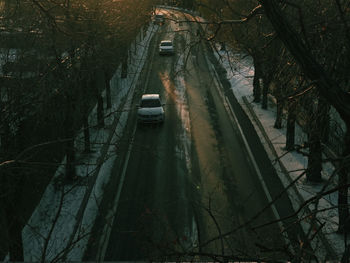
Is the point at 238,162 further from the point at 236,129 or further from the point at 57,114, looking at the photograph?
the point at 57,114

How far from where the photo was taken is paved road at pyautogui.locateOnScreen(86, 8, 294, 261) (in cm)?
1082

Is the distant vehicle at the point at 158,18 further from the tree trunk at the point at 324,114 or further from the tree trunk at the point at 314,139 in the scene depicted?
the tree trunk at the point at 314,139

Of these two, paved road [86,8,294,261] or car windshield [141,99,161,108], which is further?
car windshield [141,99,161,108]

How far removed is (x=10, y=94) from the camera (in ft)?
28.2

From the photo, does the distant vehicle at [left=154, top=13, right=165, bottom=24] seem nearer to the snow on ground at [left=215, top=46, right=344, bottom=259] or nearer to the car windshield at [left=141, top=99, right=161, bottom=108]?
the snow on ground at [left=215, top=46, right=344, bottom=259]

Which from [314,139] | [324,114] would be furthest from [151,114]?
[324,114]

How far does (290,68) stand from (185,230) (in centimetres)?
683

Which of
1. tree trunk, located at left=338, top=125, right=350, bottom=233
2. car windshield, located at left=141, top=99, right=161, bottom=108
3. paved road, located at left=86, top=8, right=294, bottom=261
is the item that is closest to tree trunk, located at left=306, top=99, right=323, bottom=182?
tree trunk, located at left=338, top=125, right=350, bottom=233

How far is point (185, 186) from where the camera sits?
15281mm

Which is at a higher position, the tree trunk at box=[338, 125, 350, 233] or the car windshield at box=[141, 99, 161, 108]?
the tree trunk at box=[338, 125, 350, 233]

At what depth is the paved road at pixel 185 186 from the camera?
10.8 meters

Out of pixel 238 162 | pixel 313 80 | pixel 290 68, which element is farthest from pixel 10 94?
pixel 238 162

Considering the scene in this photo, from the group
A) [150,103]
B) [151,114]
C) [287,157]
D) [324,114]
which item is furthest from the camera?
[150,103]

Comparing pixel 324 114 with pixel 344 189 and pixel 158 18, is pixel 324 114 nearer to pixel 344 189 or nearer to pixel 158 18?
pixel 344 189
